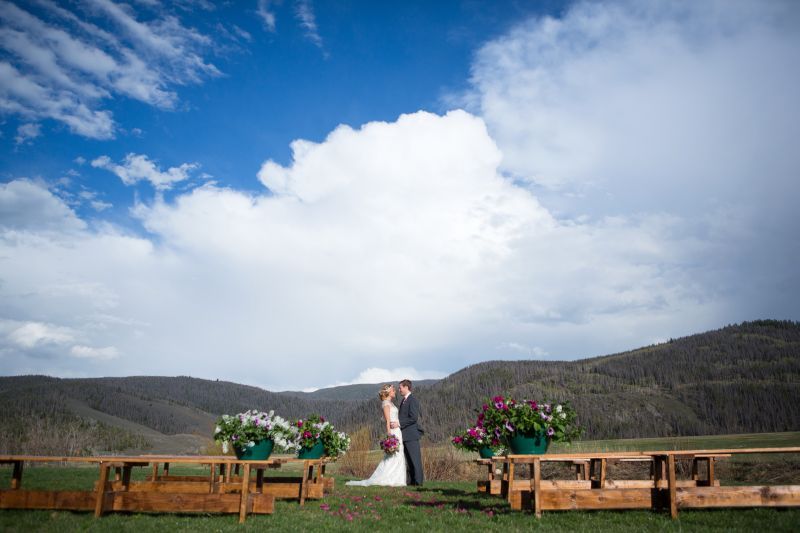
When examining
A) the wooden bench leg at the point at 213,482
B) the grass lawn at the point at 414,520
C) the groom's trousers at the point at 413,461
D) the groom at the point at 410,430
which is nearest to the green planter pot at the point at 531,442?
the grass lawn at the point at 414,520

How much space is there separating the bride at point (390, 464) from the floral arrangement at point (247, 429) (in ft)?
16.0

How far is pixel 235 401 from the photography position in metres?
146

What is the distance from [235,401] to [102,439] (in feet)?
349

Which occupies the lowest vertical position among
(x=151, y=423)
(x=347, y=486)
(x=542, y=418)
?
(x=151, y=423)

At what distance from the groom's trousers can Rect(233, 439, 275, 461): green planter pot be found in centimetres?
588

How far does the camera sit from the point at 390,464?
14391 millimetres

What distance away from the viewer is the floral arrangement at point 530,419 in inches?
351

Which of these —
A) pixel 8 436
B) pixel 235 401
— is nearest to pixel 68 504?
pixel 8 436

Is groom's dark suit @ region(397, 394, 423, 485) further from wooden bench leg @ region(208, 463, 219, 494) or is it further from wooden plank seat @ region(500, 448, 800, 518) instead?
wooden plank seat @ region(500, 448, 800, 518)

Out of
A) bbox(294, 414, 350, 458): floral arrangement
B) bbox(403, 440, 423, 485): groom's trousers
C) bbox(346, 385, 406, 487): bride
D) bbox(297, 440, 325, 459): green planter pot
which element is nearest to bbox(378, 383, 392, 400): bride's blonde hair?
bbox(346, 385, 406, 487): bride

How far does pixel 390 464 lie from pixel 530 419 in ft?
21.5

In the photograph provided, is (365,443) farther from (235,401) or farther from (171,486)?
(235,401)

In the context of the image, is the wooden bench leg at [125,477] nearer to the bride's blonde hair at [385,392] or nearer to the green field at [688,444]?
the bride's blonde hair at [385,392]

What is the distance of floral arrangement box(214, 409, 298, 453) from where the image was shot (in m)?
9.23
